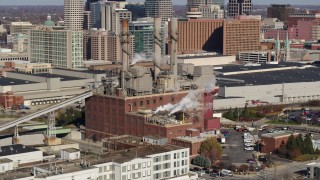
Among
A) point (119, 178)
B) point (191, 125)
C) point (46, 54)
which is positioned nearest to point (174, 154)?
point (119, 178)

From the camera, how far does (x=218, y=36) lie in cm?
7694

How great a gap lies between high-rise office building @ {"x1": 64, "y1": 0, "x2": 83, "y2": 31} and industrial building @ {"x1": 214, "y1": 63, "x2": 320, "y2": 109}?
3403 centimetres

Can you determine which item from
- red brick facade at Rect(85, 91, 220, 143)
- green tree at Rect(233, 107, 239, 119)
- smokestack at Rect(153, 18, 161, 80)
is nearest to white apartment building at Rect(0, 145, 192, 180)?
red brick facade at Rect(85, 91, 220, 143)

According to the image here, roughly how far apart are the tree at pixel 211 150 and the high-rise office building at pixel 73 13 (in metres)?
57.8

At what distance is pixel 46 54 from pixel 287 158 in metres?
36.1

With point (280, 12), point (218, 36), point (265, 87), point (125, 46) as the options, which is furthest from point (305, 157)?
point (280, 12)

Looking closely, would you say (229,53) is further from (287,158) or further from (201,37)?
(287,158)

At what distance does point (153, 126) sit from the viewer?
107 ft

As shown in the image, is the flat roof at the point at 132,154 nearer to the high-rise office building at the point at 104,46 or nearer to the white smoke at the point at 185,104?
the white smoke at the point at 185,104

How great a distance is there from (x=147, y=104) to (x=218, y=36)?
42659 mm

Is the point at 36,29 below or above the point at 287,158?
above

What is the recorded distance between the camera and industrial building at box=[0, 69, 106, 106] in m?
47.5

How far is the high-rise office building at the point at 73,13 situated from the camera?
88250mm

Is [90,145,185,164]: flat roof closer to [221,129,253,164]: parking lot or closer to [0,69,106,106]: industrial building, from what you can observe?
[221,129,253,164]: parking lot
